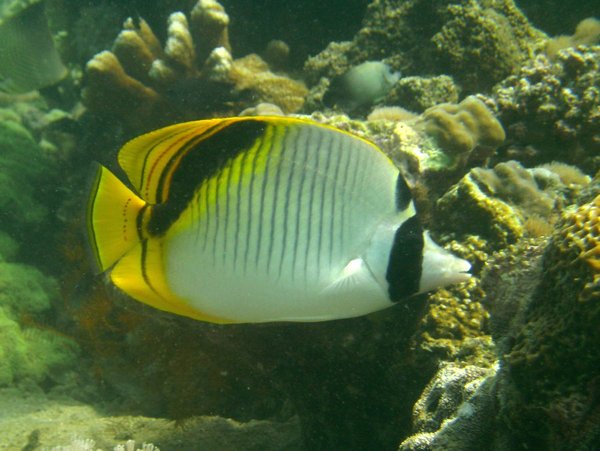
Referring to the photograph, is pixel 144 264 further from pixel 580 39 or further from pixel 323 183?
pixel 580 39

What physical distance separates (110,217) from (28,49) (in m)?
8.39

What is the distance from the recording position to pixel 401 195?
1.57 metres

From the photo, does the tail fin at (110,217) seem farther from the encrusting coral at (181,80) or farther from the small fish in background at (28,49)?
the small fish in background at (28,49)

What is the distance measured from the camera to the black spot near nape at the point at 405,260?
1551 millimetres

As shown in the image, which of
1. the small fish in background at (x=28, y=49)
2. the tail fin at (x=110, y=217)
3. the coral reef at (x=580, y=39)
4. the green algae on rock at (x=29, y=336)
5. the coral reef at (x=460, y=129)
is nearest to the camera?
the tail fin at (x=110, y=217)

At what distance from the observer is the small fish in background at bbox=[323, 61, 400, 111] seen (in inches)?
192

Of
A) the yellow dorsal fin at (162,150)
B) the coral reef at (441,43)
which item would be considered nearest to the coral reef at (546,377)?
the yellow dorsal fin at (162,150)

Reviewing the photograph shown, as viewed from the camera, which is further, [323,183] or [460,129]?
[460,129]

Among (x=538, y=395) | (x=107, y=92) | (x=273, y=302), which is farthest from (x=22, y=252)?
(x=538, y=395)

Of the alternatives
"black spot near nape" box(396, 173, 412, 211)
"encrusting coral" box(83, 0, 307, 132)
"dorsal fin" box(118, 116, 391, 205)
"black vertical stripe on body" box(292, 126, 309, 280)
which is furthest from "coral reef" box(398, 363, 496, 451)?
"encrusting coral" box(83, 0, 307, 132)

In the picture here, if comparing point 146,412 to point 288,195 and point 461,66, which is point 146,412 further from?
point 461,66

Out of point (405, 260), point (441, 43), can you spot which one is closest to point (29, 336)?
point (405, 260)

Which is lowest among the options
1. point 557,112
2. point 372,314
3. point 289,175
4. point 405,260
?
point 372,314

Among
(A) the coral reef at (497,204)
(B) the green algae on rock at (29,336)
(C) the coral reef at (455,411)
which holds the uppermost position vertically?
(A) the coral reef at (497,204)
